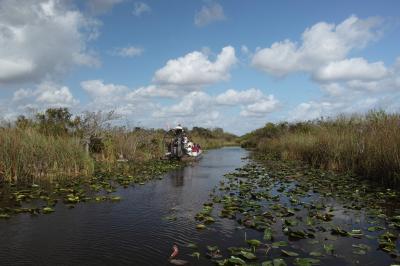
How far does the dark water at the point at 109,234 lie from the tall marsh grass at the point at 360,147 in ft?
20.7

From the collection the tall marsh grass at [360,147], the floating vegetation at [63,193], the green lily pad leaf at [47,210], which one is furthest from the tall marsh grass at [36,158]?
the tall marsh grass at [360,147]

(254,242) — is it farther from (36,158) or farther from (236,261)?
(36,158)

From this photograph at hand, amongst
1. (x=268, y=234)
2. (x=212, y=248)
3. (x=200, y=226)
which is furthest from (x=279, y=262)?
(x=200, y=226)

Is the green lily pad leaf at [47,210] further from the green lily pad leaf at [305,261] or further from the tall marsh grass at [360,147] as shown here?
the tall marsh grass at [360,147]

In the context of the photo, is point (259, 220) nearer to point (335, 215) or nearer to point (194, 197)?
point (335, 215)

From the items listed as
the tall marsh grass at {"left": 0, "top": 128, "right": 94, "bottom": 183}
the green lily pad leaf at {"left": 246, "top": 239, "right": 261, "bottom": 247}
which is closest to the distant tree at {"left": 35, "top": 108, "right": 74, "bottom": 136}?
the tall marsh grass at {"left": 0, "top": 128, "right": 94, "bottom": 183}

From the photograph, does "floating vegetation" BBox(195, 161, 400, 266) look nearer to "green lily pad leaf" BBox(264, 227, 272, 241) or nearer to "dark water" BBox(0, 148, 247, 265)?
"green lily pad leaf" BBox(264, 227, 272, 241)

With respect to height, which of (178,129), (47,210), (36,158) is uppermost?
(178,129)

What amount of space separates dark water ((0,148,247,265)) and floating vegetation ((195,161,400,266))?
0.54 metres

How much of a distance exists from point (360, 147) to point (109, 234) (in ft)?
37.4

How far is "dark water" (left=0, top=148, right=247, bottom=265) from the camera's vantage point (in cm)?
610

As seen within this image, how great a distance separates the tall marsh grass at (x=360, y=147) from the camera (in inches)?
481

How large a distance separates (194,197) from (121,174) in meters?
5.43

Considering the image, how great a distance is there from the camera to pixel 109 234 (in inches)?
293
